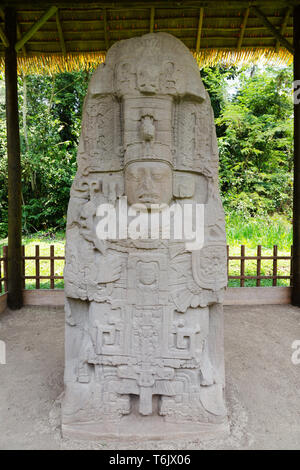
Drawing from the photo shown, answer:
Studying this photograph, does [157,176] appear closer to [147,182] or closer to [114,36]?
[147,182]

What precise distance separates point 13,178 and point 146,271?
354 cm

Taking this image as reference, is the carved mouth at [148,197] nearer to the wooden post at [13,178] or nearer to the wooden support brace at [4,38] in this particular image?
the wooden post at [13,178]

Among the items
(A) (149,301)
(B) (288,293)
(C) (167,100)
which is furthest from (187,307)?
(B) (288,293)

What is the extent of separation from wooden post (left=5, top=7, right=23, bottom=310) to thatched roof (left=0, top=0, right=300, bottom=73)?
0.32 meters

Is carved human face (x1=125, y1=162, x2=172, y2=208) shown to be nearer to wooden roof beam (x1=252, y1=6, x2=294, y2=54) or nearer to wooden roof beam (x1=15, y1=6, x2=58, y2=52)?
wooden roof beam (x1=15, y1=6, x2=58, y2=52)

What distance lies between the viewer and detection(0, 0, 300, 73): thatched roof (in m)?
4.59

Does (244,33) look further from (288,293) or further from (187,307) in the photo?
(187,307)

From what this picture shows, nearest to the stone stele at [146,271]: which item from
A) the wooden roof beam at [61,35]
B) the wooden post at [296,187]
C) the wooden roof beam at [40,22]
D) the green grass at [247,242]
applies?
the wooden roof beam at [40,22]

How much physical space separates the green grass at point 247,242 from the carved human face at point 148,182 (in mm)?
3969

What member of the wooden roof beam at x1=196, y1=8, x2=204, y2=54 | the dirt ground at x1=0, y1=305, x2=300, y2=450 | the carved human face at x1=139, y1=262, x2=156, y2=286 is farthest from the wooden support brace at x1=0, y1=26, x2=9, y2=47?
the carved human face at x1=139, y1=262, x2=156, y2=286

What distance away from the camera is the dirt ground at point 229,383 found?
2.43m

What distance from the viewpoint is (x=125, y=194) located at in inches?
102

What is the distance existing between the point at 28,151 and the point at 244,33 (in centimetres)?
696

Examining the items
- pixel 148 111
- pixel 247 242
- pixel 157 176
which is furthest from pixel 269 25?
pixel 247 242
